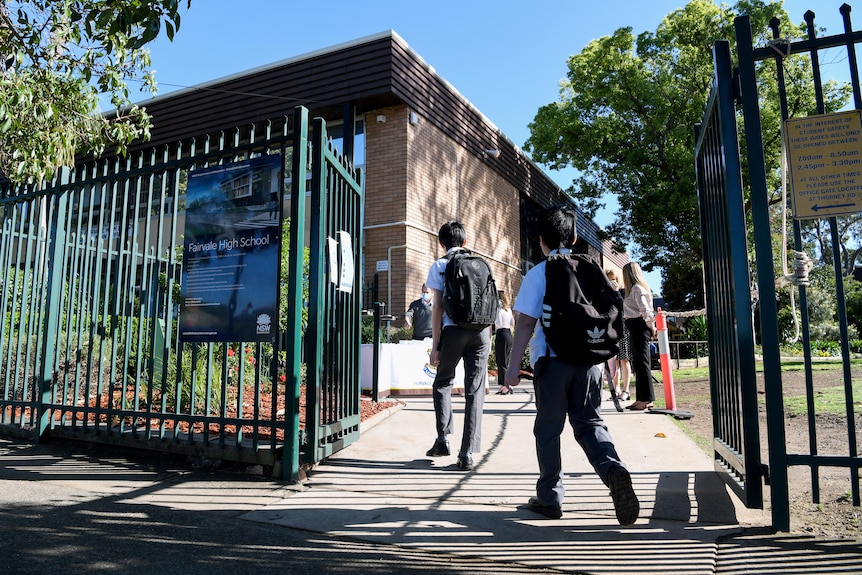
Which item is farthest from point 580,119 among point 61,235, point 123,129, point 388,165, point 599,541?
point 599,541

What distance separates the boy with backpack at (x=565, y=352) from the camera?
3287 millimetres

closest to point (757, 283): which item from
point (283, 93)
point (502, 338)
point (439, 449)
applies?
point (439, 449)

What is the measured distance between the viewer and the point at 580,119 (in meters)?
24.2

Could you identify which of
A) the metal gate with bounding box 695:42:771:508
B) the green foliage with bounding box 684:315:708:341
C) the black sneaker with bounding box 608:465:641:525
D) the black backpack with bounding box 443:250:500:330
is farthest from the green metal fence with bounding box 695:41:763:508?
the green foliage with bounding box 684:315:708:341

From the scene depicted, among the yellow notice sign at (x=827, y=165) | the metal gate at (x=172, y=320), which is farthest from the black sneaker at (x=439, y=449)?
the yellow notice sign at (x=827, y=165)

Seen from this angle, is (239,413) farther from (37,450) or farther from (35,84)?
(35,84)

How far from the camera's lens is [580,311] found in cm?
330

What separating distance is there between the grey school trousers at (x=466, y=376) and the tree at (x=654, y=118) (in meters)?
18.7

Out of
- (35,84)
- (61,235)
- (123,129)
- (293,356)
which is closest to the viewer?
(293,356)

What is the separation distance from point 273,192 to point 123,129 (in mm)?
4082

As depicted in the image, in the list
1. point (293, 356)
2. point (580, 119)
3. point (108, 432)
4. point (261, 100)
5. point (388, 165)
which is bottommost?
point (108, 432)

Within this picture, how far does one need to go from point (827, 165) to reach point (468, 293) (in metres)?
2.37

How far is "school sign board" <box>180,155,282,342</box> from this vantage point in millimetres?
4262

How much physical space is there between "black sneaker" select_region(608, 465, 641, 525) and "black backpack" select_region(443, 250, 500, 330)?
172cm
